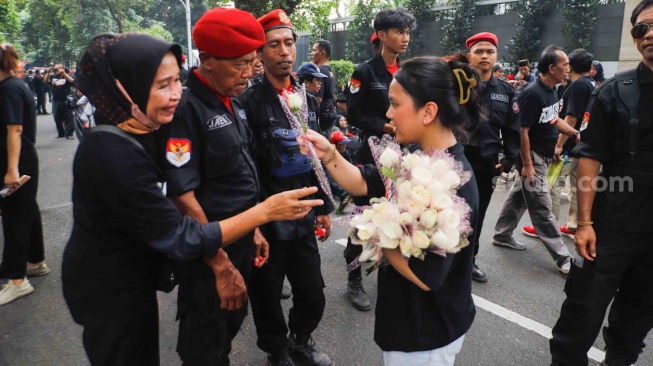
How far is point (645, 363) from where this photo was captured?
293 centimetres

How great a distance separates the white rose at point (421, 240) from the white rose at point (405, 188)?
0.13m

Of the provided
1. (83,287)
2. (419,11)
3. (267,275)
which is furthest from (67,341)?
(419,11)

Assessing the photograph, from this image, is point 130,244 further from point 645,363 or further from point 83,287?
point 645,363

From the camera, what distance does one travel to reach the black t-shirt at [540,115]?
14.6 ft


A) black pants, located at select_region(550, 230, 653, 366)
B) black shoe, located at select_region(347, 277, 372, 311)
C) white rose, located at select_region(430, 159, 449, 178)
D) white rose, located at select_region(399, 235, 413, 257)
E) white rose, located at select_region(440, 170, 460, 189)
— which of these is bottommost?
black shoe, located at select_region(347, 277, 372, 311)

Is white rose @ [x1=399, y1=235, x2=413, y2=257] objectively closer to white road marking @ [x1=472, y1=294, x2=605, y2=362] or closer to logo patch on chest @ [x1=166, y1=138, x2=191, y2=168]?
logo patch on chest @ [x1=166, y1=138, x2=191, y2=168]

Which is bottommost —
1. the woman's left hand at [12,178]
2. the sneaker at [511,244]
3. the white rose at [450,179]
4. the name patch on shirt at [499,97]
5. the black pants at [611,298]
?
the sneaker at [511,244]

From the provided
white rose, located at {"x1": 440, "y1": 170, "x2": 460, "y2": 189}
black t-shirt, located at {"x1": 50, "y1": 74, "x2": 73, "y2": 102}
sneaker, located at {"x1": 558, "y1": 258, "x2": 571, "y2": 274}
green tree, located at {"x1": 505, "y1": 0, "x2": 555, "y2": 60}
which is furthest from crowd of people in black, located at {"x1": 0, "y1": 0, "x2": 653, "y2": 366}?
green tree, located at {"x1": 505, "y1": 0, "x2": 555, "y2": 60}

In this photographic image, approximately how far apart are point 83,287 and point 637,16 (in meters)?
2.94

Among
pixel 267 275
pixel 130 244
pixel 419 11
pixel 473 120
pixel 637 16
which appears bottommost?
pixel 267 275

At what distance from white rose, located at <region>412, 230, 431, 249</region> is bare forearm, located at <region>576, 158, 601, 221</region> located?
153 cm

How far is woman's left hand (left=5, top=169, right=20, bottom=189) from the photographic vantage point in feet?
11.6

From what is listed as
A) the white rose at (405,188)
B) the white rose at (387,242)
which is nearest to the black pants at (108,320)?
the white rose at (387,242)

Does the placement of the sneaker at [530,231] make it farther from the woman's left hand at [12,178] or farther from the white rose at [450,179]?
the woman's left hand at [12,178]
